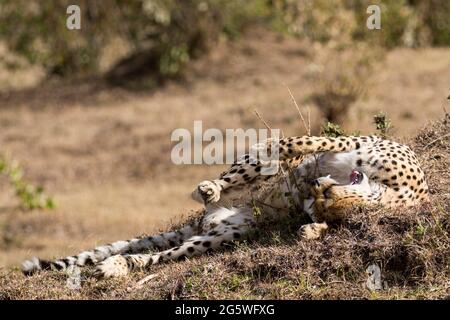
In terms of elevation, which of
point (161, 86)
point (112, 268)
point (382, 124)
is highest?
point (382, 124)

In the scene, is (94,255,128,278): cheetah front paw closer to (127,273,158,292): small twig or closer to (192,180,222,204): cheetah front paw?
(127,273,158,292): small twig

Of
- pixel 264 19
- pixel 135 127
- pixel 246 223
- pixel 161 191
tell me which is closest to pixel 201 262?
pixel 246 223

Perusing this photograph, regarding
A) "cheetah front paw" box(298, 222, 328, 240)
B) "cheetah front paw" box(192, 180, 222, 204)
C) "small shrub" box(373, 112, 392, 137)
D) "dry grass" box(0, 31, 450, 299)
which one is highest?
"small shrub" box(373, 112, 392, 137)

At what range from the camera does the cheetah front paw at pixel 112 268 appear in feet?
17.4

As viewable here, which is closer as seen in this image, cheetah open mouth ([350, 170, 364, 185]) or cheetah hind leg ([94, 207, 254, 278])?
cheetah open mouth ([350, 170, 364, 185])

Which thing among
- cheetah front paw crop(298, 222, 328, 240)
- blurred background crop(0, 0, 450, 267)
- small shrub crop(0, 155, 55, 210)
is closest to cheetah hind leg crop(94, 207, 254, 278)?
cheetah front paw crop(298, 222, 328, 240)

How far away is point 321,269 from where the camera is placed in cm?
502

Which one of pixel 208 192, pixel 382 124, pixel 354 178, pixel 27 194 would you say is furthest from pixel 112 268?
pixel 27 194

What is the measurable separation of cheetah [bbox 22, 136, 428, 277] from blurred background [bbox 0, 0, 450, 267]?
18.4ft

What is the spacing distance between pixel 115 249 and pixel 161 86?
35.8ft

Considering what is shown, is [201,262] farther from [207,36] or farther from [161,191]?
[207,36]

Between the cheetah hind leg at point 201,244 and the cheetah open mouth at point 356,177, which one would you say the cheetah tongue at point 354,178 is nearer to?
the cheetah open mouth at point 356,177

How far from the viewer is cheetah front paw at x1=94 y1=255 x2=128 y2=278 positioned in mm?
5305

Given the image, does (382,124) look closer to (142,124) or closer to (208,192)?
(208,192)
